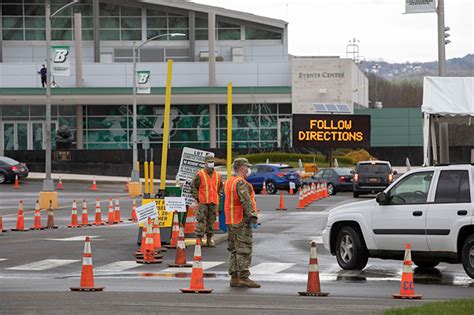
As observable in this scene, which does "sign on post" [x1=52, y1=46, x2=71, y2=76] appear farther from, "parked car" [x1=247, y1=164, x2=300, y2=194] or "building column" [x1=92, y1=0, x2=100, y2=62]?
"building column" [x1=92, y1=0, x2=100, y2=62]

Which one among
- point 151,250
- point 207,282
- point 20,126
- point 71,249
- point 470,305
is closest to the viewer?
point 470,305

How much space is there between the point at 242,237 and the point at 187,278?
2075mm

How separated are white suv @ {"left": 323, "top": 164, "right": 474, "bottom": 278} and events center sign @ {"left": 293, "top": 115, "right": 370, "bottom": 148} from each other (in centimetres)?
3845

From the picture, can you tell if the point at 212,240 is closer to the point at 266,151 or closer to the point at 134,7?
the point at 266,151

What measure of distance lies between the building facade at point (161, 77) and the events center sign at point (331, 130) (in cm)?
1693

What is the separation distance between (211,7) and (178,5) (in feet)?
8.39

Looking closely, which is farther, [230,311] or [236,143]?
[236,143]

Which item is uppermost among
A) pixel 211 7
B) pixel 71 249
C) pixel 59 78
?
pixel 211 7

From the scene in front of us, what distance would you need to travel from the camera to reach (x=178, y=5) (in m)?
80.1

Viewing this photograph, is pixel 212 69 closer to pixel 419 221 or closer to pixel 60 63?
pixel 60 63

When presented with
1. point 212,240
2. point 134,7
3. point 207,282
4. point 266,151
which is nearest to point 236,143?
point 266,151

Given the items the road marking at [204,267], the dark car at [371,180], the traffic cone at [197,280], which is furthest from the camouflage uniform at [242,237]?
the dark car at [371,180]

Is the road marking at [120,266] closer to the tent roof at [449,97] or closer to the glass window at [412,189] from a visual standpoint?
the glass window at [412,189]

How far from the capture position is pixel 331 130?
57.3m
